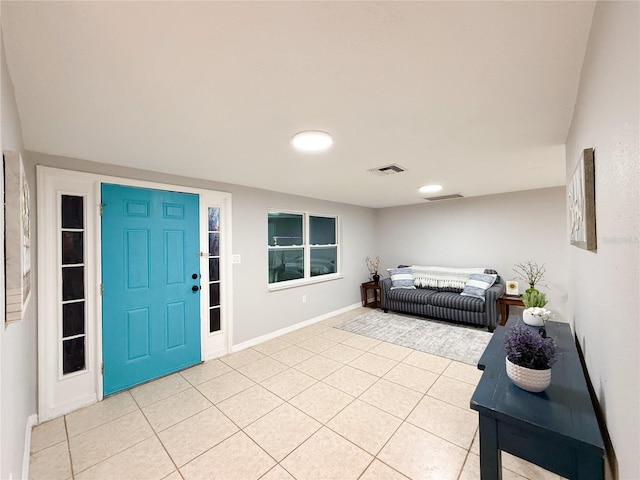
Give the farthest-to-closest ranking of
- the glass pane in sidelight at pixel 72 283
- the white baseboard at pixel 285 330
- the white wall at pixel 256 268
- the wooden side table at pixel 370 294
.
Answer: the wooden side table at pixel 370 294
the white baseboard at pixel 285 330
the white wall at pixel 256 268
the glass pane in sidelight at pixel 72 283

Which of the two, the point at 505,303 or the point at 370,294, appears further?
the point at 370,294

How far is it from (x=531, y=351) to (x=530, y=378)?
0.12 metres

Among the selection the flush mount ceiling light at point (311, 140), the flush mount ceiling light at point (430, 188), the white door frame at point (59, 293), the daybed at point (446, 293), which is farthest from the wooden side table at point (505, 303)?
the white door frame at point (59, 293)

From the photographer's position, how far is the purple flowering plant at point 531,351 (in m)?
1.24

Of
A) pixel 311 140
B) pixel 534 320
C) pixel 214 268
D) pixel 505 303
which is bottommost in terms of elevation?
pixel 505 303

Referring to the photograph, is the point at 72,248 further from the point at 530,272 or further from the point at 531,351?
the point at 530,272

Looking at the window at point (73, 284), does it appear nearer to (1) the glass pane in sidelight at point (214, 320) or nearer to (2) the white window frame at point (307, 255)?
(1) the glass pane in sidelight at point (214, 320)

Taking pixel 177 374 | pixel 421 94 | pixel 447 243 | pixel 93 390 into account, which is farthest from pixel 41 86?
pixel 447 243

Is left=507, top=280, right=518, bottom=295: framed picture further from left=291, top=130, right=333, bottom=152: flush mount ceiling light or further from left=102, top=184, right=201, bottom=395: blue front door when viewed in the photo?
left=102, top=184, right=201, bottom=395: blue front door

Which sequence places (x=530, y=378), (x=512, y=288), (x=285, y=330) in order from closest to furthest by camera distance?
(x=530, y=378), (x=285, y=330), (x=512, y=288)

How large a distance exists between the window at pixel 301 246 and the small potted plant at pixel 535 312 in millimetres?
3081

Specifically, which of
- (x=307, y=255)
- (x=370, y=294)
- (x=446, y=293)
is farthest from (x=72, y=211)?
(x=370, y=294)

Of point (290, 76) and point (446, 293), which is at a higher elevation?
point (290, 76)

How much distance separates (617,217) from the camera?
0.76 m
